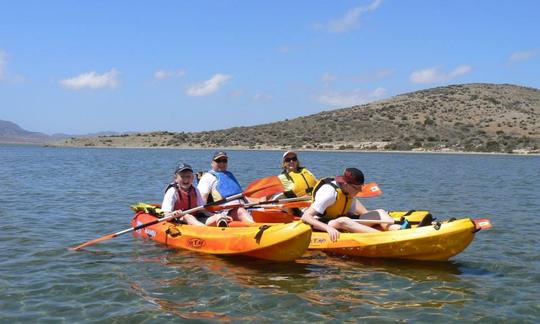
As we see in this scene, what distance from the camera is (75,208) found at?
13773 mm

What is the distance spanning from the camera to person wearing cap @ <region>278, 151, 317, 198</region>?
32.4 feet

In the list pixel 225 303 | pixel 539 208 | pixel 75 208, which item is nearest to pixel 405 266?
pixel 225 303

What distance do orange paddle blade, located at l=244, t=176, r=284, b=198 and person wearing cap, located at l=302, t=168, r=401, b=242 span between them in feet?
5.67

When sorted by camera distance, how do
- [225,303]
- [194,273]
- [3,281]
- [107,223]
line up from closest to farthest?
[225,303] < [3,281] < [194,273] < [107,223]

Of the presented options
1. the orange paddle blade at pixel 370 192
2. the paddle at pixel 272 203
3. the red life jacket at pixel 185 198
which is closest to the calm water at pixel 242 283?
the red life jacket at pixel 185 198

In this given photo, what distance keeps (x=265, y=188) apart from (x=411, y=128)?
54834 millimetres

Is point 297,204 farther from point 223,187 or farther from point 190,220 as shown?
point 190,220

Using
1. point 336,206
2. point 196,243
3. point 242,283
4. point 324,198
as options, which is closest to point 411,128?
point 336,206

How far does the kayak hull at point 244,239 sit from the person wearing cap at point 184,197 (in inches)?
9.3

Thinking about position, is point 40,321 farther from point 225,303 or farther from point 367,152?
point 367,152

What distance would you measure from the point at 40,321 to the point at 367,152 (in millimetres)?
48818

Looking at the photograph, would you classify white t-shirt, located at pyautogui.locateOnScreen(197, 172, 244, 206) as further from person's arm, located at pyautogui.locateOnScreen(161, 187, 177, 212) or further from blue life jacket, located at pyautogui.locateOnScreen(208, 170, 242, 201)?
person's arm, located at pyautogui.locateOnScreen(161, 187, 177, 212)

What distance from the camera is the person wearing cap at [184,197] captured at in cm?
905

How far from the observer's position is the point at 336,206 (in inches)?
319
